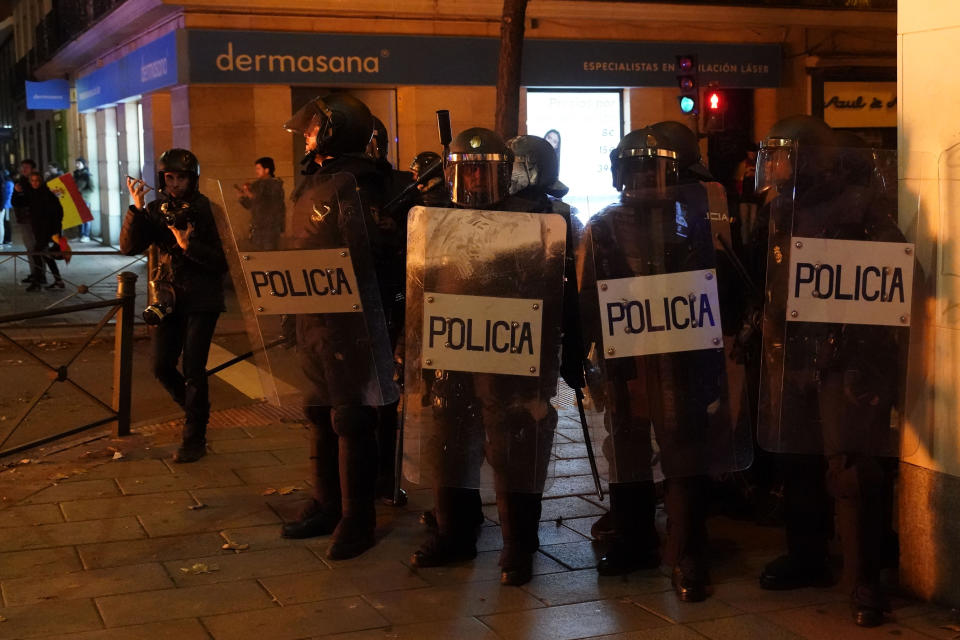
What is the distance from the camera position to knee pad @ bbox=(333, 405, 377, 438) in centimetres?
528

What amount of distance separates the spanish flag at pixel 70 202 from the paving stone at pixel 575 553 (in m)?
12.0

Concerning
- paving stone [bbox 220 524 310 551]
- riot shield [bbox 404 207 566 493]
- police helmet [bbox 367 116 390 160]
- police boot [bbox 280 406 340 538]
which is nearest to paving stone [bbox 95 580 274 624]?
paving stone [bbox 220 524 310 551]

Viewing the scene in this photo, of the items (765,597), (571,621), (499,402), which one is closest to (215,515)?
(499,402)

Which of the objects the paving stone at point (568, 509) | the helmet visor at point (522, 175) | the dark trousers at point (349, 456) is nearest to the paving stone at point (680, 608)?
the paving stone at point (568, 509)

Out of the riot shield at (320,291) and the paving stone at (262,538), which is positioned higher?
the riot shield at (320,291)

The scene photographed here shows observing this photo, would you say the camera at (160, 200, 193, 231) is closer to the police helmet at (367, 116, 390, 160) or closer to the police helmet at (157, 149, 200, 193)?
the police helmet at (157, 149, 200, 193)

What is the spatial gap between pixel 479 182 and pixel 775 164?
46.7 inches

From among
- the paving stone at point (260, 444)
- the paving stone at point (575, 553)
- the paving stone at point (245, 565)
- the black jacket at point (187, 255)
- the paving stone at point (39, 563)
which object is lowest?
the paving stone at point (575, 553)

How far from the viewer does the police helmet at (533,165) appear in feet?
18.1

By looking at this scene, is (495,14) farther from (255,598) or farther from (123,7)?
(255,598)

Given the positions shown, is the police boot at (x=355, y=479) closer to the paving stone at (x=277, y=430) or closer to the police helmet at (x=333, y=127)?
the police helmet at (x=333, y=127)

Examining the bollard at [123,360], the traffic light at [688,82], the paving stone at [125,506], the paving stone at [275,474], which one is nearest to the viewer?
the paving stone at [125,506]

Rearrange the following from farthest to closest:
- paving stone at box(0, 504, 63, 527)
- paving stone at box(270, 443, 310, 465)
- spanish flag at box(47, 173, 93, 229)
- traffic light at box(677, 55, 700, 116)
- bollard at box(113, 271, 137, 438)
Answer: spanish flag at box(47, 173, 93, 229), traffic light at box(677, 55, 700, 116), bollard at box(113, 271, 137, 438), paving stone at box(270, 443, 310, 465), paving stone at box(0, 504, 63, 527)

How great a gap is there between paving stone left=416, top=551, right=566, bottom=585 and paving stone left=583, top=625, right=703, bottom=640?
0.77m
